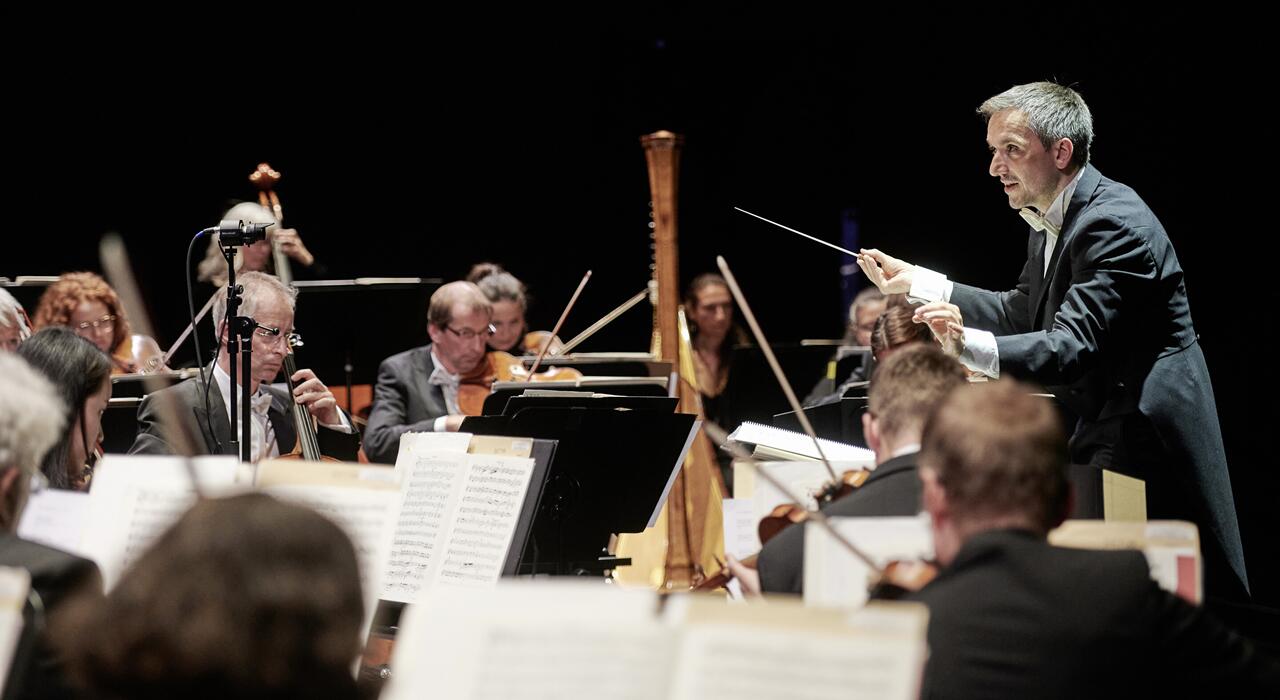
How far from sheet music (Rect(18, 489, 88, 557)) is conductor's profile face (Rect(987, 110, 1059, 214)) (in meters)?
2.19

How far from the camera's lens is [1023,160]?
3150 millimetres

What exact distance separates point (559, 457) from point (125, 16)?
4.11 metres

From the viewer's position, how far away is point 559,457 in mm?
3311

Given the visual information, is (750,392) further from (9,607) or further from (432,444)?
(9,607)

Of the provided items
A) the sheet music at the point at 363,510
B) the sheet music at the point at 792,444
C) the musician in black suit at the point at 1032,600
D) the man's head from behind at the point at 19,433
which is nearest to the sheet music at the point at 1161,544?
the musician in black suit at the point at 1032,600

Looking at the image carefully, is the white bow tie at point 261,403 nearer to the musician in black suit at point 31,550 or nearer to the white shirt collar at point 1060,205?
the musician in black suit at point 31,550

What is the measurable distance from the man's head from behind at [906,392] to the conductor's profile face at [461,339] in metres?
2.80

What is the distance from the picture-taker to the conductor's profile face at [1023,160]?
313 cm

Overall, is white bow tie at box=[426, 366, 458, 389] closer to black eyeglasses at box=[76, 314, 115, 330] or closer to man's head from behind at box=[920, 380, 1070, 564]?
black eyeglasses at box=[76, 314, 115, 330]

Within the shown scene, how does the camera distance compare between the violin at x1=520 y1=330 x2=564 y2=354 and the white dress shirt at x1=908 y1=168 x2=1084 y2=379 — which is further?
the violin at x1=520 y1=330 x2=564 y2=354

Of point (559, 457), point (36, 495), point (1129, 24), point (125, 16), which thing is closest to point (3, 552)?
point (36, 495)

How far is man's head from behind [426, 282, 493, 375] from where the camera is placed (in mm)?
4824

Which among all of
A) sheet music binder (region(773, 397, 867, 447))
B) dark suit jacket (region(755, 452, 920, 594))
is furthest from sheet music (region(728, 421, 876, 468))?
dark suit jacket (region(755, 452, 920, 594))

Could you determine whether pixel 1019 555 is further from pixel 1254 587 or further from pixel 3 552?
pixel 1254 587
